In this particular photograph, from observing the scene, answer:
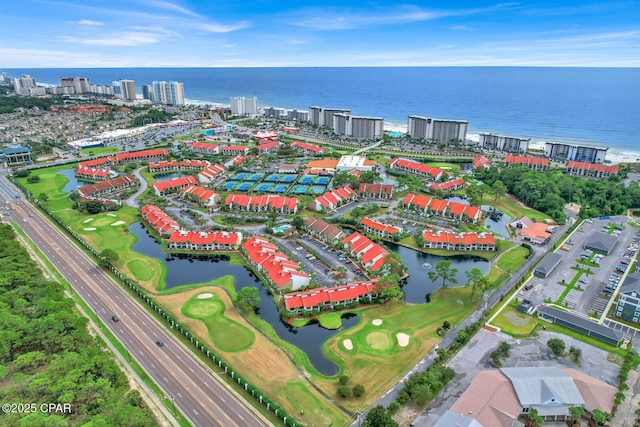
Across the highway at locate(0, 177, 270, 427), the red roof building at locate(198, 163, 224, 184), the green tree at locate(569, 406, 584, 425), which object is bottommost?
the highway at locate(0, 177, 270, 427)

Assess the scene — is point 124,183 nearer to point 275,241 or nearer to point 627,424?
point 275,241

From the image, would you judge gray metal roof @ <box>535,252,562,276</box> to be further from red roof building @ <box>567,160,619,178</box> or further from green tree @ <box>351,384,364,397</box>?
red roof building @ <box>567,160,619,178</box>

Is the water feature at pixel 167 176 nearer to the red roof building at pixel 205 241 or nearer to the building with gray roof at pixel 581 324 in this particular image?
the red roof building at pixel 205 241

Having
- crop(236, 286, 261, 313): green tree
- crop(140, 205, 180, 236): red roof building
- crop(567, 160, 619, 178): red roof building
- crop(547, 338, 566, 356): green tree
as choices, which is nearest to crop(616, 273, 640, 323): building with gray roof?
crop(547, 338, 566, 356): green tree

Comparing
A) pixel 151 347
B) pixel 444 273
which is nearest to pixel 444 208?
pixel 444 273

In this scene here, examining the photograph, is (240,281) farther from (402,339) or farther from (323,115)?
(323,115)

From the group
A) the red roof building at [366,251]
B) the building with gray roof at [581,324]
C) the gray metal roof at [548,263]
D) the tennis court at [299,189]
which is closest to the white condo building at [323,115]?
the tennis court at [299,189]
